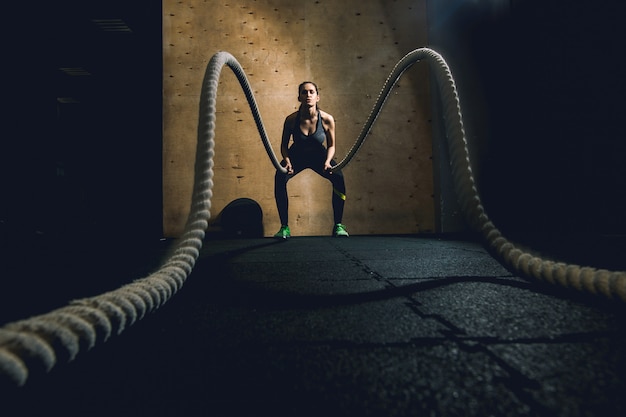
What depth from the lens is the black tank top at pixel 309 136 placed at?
12.3ft

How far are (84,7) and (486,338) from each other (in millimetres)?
6955

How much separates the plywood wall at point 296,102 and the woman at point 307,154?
828 mm

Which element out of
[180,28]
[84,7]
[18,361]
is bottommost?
[18,361]

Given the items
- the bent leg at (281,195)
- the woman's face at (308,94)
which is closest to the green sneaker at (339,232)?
the bent leg at (281,195)

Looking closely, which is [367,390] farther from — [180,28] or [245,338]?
[180,28]

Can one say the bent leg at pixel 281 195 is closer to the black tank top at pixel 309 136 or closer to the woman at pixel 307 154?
the woman at pixel 307 154

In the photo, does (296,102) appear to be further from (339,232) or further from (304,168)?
(339,232)

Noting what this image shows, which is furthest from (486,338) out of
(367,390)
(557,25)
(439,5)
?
(439,5)

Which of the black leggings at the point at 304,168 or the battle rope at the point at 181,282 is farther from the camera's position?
the black leggings at the point at 304,168

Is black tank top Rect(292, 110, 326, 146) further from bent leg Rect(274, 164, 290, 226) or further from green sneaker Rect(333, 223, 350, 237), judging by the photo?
green sneaker Rect(333, 223, 350, 237)

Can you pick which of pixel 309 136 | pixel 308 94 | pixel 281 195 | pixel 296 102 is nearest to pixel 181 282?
pixel 281 195

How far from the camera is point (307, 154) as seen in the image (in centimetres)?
372

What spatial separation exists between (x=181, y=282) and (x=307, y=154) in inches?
111

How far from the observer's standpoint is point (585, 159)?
2.61 meters
